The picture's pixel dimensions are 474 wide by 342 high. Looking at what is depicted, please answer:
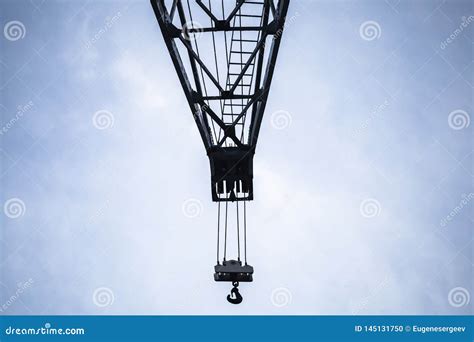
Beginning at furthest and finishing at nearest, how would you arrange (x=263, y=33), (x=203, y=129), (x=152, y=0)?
1. (x=203, y=129)
2. (x=263, y=33)
3. (x=152, y=0)

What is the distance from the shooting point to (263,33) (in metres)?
6.12

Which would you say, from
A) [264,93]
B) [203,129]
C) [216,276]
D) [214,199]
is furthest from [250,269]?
[264,93]

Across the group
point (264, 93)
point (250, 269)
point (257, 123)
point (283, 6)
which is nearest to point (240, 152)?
point (257, 123)

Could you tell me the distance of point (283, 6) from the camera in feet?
19.4

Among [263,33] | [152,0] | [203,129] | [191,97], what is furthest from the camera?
[203,129]

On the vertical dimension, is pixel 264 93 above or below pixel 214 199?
above

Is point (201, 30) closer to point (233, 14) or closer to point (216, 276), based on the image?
point (233, 14)

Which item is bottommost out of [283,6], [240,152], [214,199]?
[214,199]

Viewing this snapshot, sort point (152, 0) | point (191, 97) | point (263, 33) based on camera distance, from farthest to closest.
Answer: point (191, 97) → point (263, 33) → point (152, 0)

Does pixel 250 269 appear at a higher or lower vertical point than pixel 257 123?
lower

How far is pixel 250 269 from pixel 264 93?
324 cm

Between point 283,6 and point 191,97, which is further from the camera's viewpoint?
point 191,97

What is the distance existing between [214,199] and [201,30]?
10.5ft

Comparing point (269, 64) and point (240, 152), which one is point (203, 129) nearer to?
point (240, 152)
